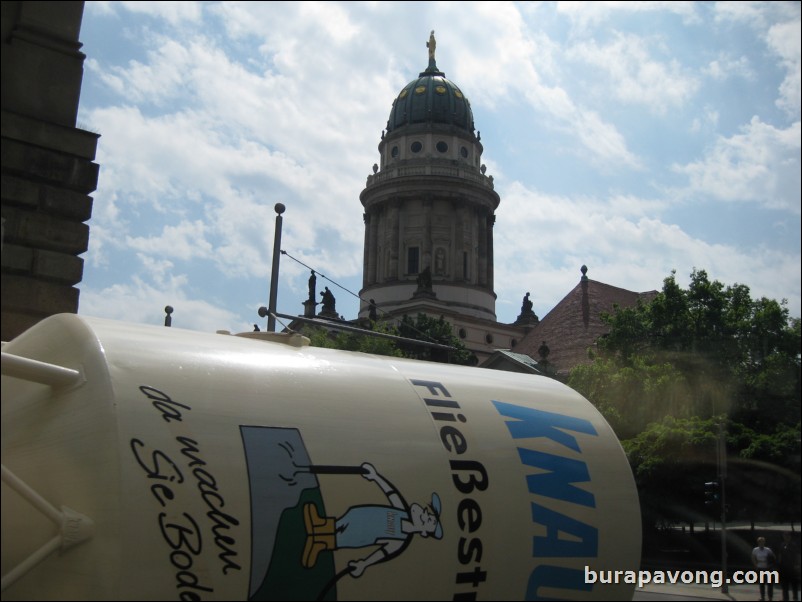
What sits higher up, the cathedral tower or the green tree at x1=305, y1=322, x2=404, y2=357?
the cathedral tower

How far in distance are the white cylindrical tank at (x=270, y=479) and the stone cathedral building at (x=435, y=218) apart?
223 feet

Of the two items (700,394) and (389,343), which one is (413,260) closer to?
(389,343)

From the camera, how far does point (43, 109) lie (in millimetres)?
9516

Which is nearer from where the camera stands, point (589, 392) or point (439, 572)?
point (439, 572)

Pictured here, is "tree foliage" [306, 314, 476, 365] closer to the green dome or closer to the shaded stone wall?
the shaded stone wall

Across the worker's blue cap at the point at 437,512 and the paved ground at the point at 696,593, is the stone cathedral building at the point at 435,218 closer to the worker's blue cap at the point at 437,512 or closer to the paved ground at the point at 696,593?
the paved ground at the point at 696,593

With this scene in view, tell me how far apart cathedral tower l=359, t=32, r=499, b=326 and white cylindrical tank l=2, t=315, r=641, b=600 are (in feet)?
227

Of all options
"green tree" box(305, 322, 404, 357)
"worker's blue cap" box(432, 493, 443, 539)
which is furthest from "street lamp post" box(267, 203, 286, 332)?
"green tree" box(305, 322, 404, 357)

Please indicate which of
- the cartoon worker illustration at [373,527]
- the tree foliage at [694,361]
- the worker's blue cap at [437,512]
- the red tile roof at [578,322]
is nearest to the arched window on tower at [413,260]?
the red tile roof at [578,322]

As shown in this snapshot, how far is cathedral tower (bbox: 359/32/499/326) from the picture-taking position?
80.3 metres

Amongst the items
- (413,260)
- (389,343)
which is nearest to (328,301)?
(413,260)

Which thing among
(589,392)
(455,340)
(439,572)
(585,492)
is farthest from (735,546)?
(455,340)

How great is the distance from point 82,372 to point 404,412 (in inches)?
96.1

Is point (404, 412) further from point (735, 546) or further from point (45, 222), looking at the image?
point (735, 546)
